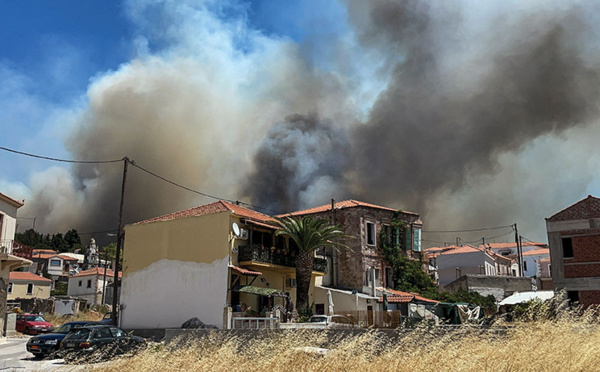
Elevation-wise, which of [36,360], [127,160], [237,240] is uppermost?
[127,160]

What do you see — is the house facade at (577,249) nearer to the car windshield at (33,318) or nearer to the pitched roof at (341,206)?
the pitched roof at (341,206)

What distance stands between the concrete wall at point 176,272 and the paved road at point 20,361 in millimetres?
7274

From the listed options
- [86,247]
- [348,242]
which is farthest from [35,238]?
[348,242]

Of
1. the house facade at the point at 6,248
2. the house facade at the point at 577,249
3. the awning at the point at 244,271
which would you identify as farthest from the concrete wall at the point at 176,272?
the house facade at the point at 577,249

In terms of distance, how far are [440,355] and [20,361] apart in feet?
55.5

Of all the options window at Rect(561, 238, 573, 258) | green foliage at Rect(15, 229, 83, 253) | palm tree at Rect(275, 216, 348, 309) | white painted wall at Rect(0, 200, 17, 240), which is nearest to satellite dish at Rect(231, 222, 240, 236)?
palm tree at Rect(275, 216, 348, 309)

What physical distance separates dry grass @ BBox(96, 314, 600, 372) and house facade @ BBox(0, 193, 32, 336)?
21.9m

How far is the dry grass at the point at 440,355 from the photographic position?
394 inches

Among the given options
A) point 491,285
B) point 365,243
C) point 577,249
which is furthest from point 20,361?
point 491,285

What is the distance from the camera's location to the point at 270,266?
118 ft

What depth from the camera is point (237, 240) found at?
3466cm

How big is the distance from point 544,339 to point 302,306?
80.3 feet

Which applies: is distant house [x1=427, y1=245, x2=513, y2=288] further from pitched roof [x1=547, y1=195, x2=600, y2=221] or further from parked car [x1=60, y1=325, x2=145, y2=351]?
parked car [x1=60, y1=325, x2=145, y2=351]

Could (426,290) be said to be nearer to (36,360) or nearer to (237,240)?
(237,240)
